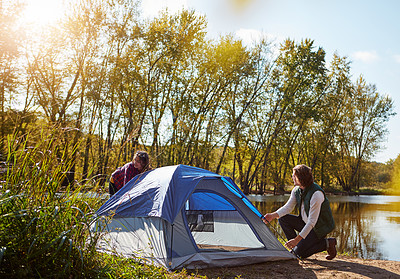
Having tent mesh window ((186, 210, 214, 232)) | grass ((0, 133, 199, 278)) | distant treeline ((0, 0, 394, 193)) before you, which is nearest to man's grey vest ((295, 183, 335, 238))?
tent mesh window ((186, 210, 214, 232))

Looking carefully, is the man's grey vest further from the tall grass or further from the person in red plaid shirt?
the tall grass

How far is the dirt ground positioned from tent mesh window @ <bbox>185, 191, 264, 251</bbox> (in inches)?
25.2

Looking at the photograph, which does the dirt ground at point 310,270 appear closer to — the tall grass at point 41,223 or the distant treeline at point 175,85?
the tall grass at point 41,223

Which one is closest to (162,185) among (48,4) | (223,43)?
(48,4)

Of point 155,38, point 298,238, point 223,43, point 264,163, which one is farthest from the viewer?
point 264,163

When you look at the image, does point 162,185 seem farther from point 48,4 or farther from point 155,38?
point 155,38

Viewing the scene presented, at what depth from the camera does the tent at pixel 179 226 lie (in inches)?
154

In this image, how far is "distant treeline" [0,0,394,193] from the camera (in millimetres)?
14148

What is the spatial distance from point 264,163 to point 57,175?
73.0ft

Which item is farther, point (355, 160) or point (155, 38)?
point (355, 160)

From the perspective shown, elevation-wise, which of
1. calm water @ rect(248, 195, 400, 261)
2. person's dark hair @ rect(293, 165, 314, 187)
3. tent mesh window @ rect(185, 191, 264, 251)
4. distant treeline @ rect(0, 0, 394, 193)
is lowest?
calm water @ rect(248, 195, 400, 261)

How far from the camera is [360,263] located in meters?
4.65

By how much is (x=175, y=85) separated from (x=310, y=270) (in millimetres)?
14936

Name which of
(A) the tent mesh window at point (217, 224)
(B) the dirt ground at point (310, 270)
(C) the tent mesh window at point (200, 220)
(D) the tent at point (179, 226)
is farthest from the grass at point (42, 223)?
(C) the tent mesh window at point (200, 220)
